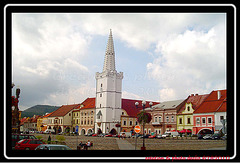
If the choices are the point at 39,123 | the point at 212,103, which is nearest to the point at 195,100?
the point at 212,103

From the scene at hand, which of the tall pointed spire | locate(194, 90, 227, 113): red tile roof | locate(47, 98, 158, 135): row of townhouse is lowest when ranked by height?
locate(47, 98, 158, 135): row of townhouse

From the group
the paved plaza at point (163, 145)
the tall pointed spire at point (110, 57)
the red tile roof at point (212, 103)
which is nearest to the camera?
the paved plaza at point (163, 145)

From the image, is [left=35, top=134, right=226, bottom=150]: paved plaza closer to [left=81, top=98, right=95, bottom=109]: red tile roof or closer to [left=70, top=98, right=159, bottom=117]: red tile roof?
[left=70, top=98, right=159, bottom=117]: red tile roof

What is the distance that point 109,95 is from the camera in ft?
266

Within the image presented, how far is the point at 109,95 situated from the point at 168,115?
2278cm

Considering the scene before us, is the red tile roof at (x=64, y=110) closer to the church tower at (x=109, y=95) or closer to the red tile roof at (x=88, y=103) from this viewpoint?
the red tile roof at (x=88, y=103)

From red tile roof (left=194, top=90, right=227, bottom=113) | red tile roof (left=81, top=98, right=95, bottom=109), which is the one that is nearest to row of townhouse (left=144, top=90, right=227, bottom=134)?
red tile roof (left=194, top=90, right=227, bottom=113)

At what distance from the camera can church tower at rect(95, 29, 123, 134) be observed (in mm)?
80250

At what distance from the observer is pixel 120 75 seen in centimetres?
8419

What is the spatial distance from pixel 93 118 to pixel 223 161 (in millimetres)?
73951

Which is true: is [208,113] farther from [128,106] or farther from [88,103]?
[88,103]

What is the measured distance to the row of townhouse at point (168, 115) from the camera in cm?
5269

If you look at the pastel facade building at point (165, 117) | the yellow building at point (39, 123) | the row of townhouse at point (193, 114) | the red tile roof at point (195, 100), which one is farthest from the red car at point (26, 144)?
the yellow building at point (39, 123)

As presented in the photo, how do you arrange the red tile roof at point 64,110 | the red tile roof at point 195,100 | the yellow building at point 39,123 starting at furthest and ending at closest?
1. the yellow building at point 39,123
2. the red tile roof at point 64,110
3. the red tile roof at point 195,100
